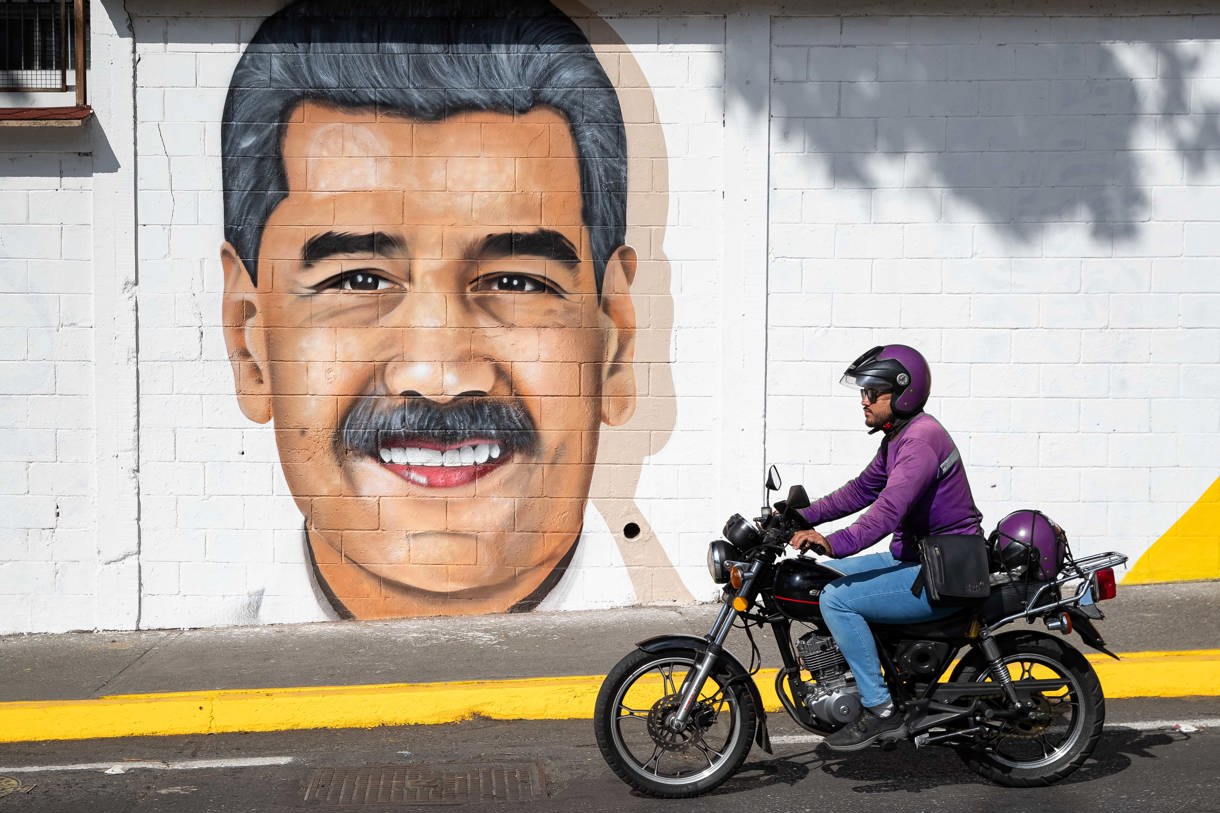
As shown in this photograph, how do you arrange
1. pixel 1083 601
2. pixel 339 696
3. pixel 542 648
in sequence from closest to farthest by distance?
pixel 1083 601 < pixel 339 696 < pixel 542 648

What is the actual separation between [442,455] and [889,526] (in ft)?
12.8

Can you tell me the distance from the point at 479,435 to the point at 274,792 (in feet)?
10.7

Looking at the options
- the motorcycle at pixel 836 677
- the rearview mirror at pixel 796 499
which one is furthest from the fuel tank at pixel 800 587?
the rearview mirror at pixel 796 499

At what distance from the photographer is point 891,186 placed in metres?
8.20

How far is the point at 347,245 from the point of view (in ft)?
26.6

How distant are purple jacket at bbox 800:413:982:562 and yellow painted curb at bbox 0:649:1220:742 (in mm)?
1572

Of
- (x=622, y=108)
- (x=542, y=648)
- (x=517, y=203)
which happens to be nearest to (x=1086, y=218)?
(x=622, y=108)

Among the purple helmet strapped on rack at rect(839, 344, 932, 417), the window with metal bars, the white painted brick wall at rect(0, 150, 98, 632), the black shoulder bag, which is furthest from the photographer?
the window with metal bars

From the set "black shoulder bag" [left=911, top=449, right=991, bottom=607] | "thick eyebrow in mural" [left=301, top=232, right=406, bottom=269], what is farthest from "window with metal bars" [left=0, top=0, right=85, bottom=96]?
"black shoulder bag" [left=911, top=449, right=991, bottom=607]

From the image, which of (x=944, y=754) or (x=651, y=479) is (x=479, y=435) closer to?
(x=651, y=479)

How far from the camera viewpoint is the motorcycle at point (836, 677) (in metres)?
5.01

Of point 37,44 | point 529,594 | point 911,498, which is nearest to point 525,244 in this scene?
point 529,594

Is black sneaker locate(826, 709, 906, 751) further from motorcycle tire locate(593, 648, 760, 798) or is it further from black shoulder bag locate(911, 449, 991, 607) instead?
black shoulder bag locate(911, 449, 991, 607)

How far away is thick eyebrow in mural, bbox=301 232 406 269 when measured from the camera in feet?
26.6
